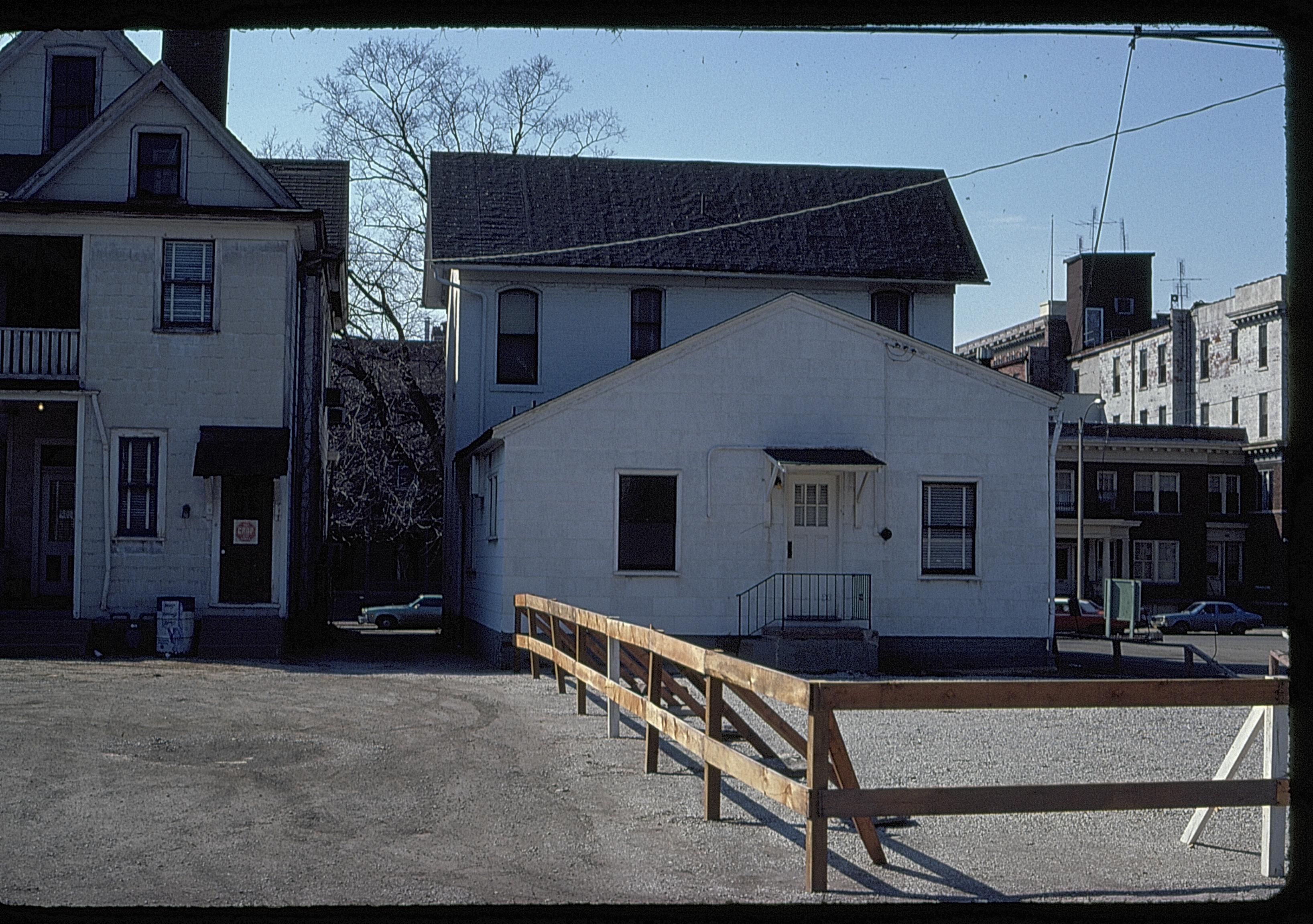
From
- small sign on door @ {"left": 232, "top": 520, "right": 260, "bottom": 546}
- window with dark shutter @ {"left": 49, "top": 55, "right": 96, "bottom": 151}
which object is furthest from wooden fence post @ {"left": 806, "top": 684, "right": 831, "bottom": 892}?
window with dark shutter @ {"left": 49, "top": 55, "right": 96, "bottom": 151}

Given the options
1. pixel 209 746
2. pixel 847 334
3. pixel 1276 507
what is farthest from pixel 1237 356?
pixel 209 746

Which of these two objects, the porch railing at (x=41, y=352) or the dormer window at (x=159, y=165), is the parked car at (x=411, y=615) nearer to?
the porch railing at (x=41, y=352)

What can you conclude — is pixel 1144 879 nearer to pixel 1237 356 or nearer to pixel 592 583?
pixel 592 583

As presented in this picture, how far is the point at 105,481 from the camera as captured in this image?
2170cm

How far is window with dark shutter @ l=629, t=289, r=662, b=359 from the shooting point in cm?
2722

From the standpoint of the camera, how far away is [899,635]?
71.4 ft

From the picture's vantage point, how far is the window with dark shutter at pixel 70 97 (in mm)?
25297

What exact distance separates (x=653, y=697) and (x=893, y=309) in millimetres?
18856

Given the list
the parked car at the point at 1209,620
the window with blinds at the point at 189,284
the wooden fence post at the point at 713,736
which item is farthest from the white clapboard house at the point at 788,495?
the parked car at the point at 1209,620

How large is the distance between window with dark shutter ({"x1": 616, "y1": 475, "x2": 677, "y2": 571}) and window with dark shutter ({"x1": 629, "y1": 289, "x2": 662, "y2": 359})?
6448 millimetres

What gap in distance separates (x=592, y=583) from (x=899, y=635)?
185 inches

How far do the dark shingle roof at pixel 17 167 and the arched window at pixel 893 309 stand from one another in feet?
49.7

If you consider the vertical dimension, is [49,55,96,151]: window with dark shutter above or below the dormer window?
above

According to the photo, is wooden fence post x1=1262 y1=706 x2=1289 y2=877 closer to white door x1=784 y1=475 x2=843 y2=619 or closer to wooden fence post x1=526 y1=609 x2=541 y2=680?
wooden fence post x1=526 y1=609 x2=541 y2=680
